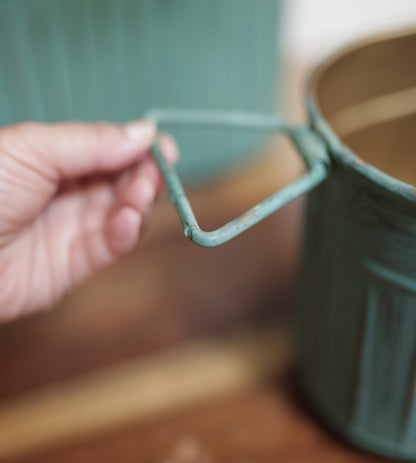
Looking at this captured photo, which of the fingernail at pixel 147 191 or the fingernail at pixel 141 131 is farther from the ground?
the fingernail at pixel 141 131

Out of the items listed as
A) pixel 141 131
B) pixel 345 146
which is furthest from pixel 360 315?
pixel 141 131

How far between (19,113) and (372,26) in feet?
3.58

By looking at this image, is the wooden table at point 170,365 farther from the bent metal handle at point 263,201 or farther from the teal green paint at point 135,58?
the bent metal handle at point 263,201

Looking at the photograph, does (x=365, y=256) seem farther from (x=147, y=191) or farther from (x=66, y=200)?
(x=66, y=200)

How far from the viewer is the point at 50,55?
0.89 metres

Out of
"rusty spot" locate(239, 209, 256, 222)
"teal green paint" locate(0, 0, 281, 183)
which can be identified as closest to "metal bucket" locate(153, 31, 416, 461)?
"rusty spot" locate(239, 209, 256, 222)

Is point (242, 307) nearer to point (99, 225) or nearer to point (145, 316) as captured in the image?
point (145, 316)

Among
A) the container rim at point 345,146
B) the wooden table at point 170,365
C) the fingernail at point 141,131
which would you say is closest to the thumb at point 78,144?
the fingernail at point 141,131

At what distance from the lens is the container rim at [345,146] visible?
45cm

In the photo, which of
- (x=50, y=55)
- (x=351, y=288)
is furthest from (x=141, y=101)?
(x=351, y=288)

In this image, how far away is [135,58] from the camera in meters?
0.95

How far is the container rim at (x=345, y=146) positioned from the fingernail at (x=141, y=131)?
178 millimetres

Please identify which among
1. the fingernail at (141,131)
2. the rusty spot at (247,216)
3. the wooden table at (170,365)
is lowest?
the wooden table at (170,365)

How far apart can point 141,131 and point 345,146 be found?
229mm
